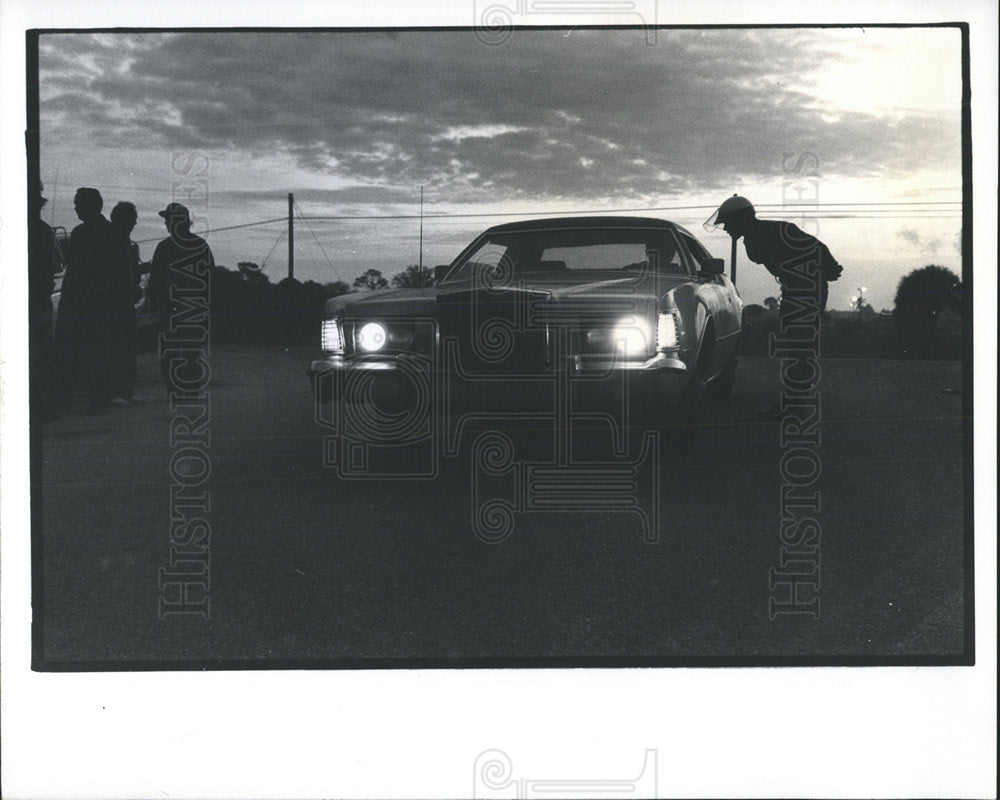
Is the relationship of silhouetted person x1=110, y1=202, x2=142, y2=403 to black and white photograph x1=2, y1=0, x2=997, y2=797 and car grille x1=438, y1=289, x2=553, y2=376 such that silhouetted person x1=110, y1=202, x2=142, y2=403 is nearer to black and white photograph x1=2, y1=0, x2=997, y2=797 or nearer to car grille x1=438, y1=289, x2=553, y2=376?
black and white photograph x1=2, y1=0, x2=997, y2=797

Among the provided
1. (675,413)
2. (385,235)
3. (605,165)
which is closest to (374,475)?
(385,235)

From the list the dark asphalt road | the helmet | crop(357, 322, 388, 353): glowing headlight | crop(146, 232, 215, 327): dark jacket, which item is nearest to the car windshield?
the helmet

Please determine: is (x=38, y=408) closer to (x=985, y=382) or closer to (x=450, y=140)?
(x=450, y=140)

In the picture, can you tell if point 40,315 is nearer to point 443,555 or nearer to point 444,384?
point 444,384

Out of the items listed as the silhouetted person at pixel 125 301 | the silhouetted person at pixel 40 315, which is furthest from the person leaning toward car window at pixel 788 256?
the silhouetted person at pixel 40 315

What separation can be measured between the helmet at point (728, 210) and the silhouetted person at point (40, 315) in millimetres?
1622

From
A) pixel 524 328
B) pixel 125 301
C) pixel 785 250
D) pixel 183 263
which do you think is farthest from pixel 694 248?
pixel 125 301

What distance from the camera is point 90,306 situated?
7.93 feet

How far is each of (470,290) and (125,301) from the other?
845 millimetres

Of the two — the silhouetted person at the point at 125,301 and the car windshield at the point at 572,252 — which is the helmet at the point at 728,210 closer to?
the car windshield at the point at 572,252

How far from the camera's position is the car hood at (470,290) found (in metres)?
2.37

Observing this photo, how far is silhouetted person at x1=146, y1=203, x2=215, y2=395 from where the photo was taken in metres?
2.38

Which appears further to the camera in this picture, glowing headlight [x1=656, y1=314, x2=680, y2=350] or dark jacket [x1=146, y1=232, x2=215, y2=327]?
glowing headlight [x1=656, y1=314, x2=680, y2=350]

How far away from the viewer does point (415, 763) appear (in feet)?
7.93
